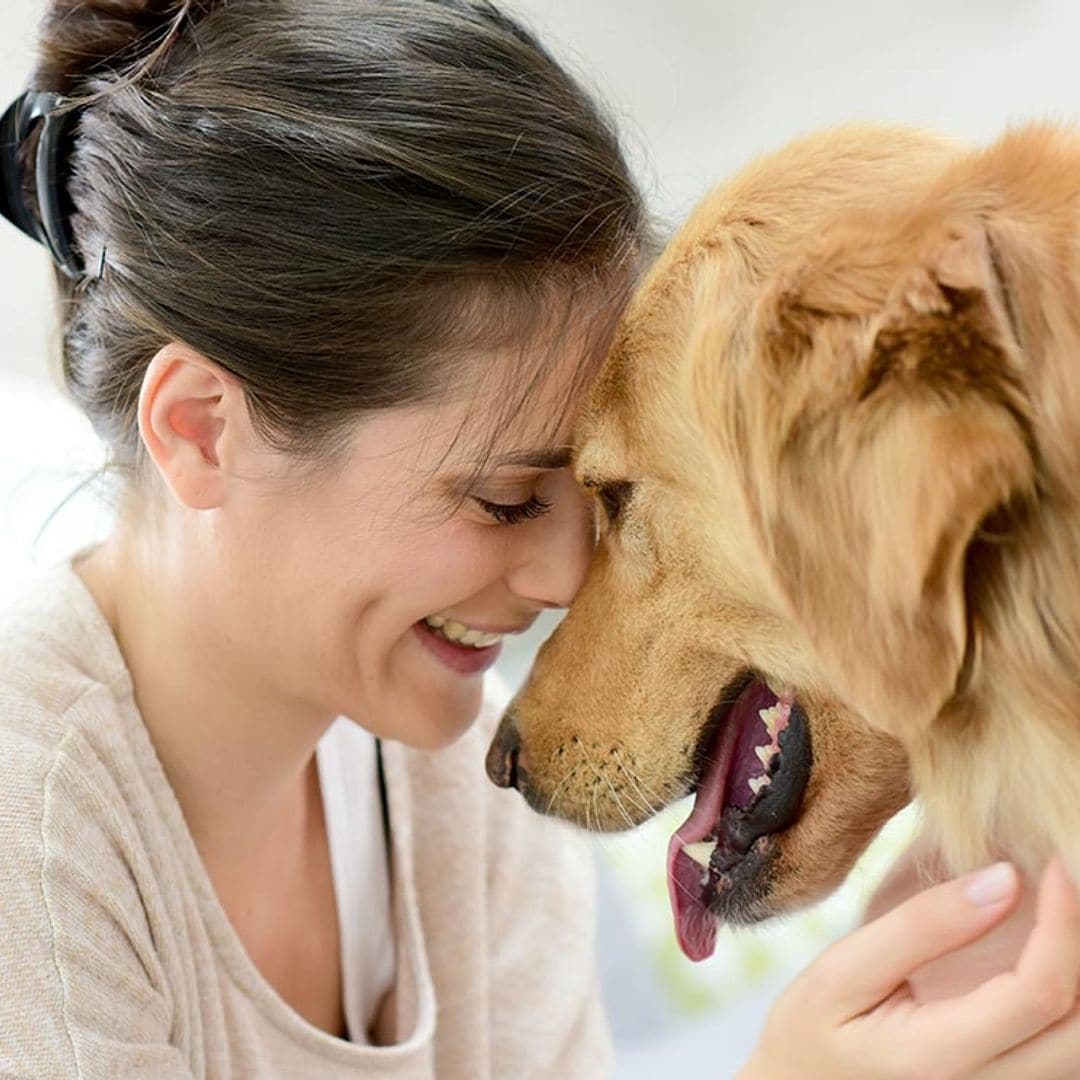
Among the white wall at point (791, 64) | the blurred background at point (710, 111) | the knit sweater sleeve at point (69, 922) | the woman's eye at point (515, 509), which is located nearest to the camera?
the knit sweater sleeve at point (69, 922)

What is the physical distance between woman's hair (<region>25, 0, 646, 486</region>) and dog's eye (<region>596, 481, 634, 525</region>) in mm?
89

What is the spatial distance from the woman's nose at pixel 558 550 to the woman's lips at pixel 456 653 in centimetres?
9

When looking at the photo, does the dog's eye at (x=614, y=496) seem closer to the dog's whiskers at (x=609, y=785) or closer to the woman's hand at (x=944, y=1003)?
the dog's whiskers at (x=609, y=785)

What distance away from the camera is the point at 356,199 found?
965 mm

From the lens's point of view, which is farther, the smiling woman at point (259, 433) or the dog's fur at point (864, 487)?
the smiling woman at point (259, 433)

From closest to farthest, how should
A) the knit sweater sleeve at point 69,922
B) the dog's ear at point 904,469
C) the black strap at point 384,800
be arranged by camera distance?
1. the dog's ear at point 904,469
2. the knit sweater sleeve at point 69,922
3. the black strap at point 384,800

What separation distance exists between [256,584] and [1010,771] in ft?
1.84

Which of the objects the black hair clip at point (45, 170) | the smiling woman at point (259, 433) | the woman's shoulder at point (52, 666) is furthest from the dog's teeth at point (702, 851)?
the black hair clip at point (45, 170)

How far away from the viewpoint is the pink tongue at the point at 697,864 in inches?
39.6

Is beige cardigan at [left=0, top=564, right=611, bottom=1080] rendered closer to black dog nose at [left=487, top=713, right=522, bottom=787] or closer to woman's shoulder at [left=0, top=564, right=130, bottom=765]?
woman's shoulder at [left=0, top=564, right=130, bottom=765]

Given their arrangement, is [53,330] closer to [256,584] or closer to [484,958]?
[256,584]

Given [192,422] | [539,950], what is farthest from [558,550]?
Answer: [539,950]

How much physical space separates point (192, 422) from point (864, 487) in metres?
0.53

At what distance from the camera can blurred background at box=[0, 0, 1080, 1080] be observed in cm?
179
